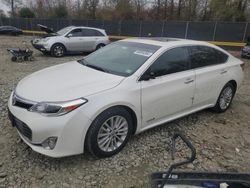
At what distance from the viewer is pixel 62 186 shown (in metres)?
2.75

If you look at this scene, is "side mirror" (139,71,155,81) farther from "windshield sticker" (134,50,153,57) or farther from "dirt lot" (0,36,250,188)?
"dirt lot" (0,36,250,188)

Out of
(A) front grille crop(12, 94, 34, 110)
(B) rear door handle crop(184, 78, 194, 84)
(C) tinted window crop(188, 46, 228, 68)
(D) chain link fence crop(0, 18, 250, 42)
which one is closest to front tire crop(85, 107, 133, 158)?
(A) front grille crop(12, 94, 34, 110)

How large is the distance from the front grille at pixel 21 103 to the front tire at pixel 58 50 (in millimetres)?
9099

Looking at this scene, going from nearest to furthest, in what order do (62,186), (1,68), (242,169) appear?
(62,186) → (242,169) → (1,68)

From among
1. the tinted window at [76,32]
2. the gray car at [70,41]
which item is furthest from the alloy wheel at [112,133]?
the tinted window at [76,32]

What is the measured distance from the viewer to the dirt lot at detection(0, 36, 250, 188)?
2883 millimetres

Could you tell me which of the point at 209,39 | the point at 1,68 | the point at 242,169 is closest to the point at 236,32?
the point at 209,39

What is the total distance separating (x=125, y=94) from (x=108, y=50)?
4.51ft

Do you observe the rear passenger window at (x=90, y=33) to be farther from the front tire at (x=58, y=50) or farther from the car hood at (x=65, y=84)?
the car hood at (x=65, y=84)

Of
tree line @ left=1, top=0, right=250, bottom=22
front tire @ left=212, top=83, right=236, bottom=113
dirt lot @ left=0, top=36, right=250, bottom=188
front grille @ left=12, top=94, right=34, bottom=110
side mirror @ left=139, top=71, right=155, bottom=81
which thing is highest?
tree line @ left=1, top=0, right=250, bottom=22

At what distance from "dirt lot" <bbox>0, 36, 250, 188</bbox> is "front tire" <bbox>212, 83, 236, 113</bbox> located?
0.95 ft

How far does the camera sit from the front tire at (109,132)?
2994 millimetres

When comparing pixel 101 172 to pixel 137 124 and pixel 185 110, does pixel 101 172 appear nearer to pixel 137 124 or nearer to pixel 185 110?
pixel 137 124

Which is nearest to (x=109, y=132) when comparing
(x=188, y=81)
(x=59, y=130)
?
(x=59, y=130)
